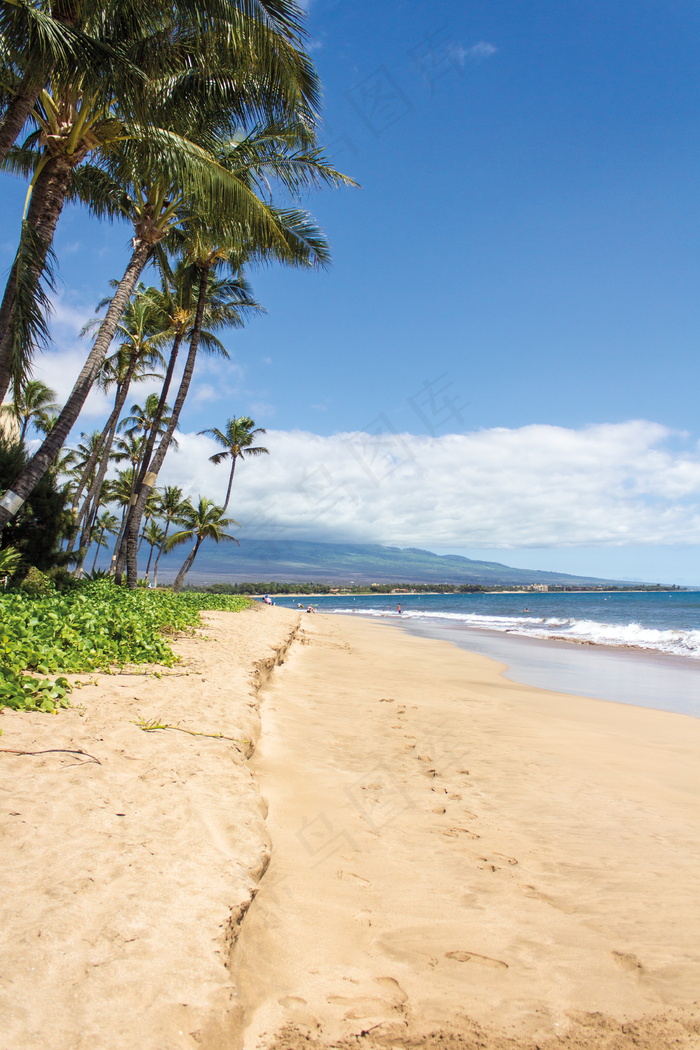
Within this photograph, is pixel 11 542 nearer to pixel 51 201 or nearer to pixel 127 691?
pixel 51 201

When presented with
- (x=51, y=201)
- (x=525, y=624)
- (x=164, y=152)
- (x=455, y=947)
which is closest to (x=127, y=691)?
(x=455, y=947)

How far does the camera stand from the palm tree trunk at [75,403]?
28.0 feet

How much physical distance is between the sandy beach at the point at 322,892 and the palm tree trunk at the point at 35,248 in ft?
19.1

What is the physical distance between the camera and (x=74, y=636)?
5.88 meters

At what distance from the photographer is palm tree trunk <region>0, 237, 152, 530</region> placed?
854cm

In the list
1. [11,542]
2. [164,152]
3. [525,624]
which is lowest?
[525,624]

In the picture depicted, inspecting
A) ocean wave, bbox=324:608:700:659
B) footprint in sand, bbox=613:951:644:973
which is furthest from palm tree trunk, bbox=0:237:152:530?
ocean wave, bbox=324:608:700:659

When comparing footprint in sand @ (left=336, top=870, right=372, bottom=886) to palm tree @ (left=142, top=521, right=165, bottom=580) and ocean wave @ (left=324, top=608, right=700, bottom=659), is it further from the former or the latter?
palm tree @ (left=142, top=521, right=165, bottom=580)

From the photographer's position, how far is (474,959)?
8.46 feet

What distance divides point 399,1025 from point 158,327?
22681mm

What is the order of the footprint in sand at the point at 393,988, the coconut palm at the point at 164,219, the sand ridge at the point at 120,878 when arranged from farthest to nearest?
the coconut palm at the point at 164,219
the footprint in sand at the point at 393,988
the sand ridge at the point at 120,878

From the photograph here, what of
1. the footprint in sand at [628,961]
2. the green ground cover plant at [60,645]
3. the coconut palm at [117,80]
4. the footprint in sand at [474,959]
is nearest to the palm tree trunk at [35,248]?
the coconut palm at [117,80]

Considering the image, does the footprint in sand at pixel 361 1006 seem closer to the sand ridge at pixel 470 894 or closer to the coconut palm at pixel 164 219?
the sand ridge at pixel 470 894

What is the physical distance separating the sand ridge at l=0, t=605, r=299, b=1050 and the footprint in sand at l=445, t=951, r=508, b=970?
101 centimetres
